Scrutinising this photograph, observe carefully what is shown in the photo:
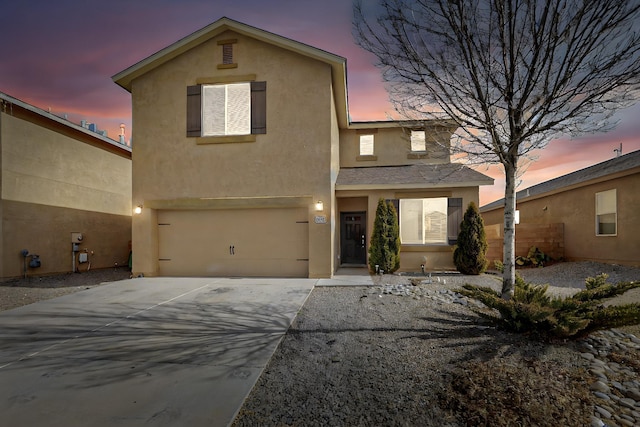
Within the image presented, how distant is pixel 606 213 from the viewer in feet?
35.1

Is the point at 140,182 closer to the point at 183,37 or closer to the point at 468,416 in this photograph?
the point at 183,37

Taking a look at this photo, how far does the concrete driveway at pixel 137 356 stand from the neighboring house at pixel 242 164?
8.99ft

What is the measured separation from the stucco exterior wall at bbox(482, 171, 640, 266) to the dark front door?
26.0 ft

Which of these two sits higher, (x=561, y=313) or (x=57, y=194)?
(x=57, y=194)

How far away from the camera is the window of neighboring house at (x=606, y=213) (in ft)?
34.1

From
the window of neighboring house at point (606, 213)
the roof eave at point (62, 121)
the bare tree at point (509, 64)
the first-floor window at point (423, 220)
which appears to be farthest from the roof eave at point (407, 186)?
the roof eave at point (62, 121)

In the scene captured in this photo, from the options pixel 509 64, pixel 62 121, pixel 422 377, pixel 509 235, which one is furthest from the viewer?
pixel 62 121

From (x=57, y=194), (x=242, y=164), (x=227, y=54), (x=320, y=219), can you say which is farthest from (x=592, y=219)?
(x=57, y=194)

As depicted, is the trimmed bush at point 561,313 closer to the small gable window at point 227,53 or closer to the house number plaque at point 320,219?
the house number plaque at point 320,219

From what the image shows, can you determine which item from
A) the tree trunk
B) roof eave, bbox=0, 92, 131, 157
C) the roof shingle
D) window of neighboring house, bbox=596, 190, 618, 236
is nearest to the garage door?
the roof shingle

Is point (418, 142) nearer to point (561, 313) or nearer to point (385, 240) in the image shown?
point (385, 240)

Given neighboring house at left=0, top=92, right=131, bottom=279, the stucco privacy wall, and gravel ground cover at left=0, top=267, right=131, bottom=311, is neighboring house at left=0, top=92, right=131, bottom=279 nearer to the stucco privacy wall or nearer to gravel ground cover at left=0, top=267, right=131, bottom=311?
gravel ground cover at left=0, top=267, right=131, bottom=311

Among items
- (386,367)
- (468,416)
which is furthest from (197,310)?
(468,416)

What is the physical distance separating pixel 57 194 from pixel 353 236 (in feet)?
35.1
